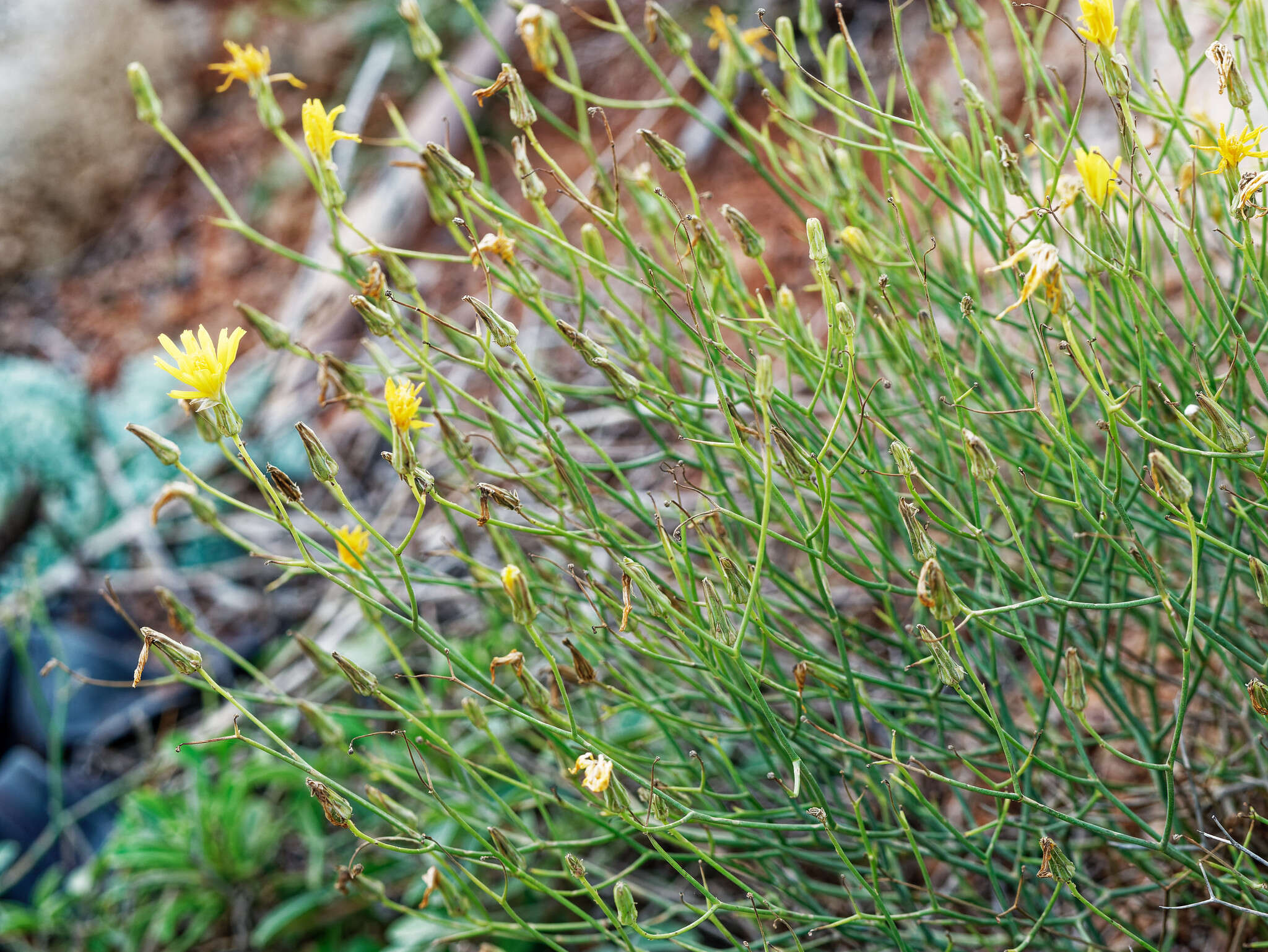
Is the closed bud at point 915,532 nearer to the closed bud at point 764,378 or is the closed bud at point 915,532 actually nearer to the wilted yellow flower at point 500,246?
the closed bud at point 764,378

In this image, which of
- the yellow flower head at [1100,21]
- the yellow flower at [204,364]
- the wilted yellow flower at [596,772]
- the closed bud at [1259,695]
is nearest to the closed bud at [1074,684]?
the closed bud at [1259,695]

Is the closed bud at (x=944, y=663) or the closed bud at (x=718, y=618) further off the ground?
the closed bud at (x=944, y=663)

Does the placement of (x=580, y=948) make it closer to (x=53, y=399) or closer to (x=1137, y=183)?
(x=1137, y=183)

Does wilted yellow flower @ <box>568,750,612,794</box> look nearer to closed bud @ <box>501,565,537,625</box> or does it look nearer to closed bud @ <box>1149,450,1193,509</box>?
closed bud @ <box>501,565,537,625</box>

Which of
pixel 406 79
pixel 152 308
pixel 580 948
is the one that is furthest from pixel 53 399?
pixel 580 948

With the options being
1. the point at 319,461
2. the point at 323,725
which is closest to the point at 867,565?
the point at 319,461

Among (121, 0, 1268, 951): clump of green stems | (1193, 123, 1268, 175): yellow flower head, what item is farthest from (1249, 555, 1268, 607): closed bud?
(1193, 123, 1268, 175): yellow flower head
